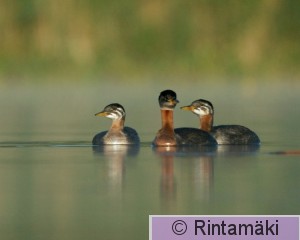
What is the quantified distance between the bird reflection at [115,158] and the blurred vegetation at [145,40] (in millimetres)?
27238

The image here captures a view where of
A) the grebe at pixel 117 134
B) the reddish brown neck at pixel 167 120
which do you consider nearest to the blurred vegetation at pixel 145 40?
the grebe at pixel 117 134

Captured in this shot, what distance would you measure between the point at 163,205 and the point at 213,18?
3683 centimetres

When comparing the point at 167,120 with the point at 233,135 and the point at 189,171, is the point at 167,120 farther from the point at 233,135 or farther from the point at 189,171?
the point at 189,171

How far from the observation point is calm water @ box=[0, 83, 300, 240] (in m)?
12.1

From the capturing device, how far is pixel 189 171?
590 inches

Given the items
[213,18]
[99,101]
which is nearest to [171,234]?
[99,101]

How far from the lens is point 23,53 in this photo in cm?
4538

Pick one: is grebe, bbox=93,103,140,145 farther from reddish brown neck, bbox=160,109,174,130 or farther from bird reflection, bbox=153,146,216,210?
bird reflection, bbox=153,146,216,210

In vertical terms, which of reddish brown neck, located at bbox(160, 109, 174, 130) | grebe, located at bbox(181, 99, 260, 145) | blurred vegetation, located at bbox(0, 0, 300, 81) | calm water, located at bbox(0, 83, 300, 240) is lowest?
calm water, located at bbox(0, 83, 300, 240)

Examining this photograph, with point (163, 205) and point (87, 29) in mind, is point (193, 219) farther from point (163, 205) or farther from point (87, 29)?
point (87, 29)

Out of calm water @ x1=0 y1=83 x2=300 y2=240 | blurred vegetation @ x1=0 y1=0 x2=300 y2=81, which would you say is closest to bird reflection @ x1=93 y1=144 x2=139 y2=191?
calm water @ x1=0 y1=83 x2=300 y2=240

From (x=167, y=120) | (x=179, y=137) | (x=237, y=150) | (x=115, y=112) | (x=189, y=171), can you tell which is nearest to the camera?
(x=189, y=171)

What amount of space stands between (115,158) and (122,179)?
1820mm

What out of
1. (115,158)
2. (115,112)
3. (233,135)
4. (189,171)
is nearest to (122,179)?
(189,171)
